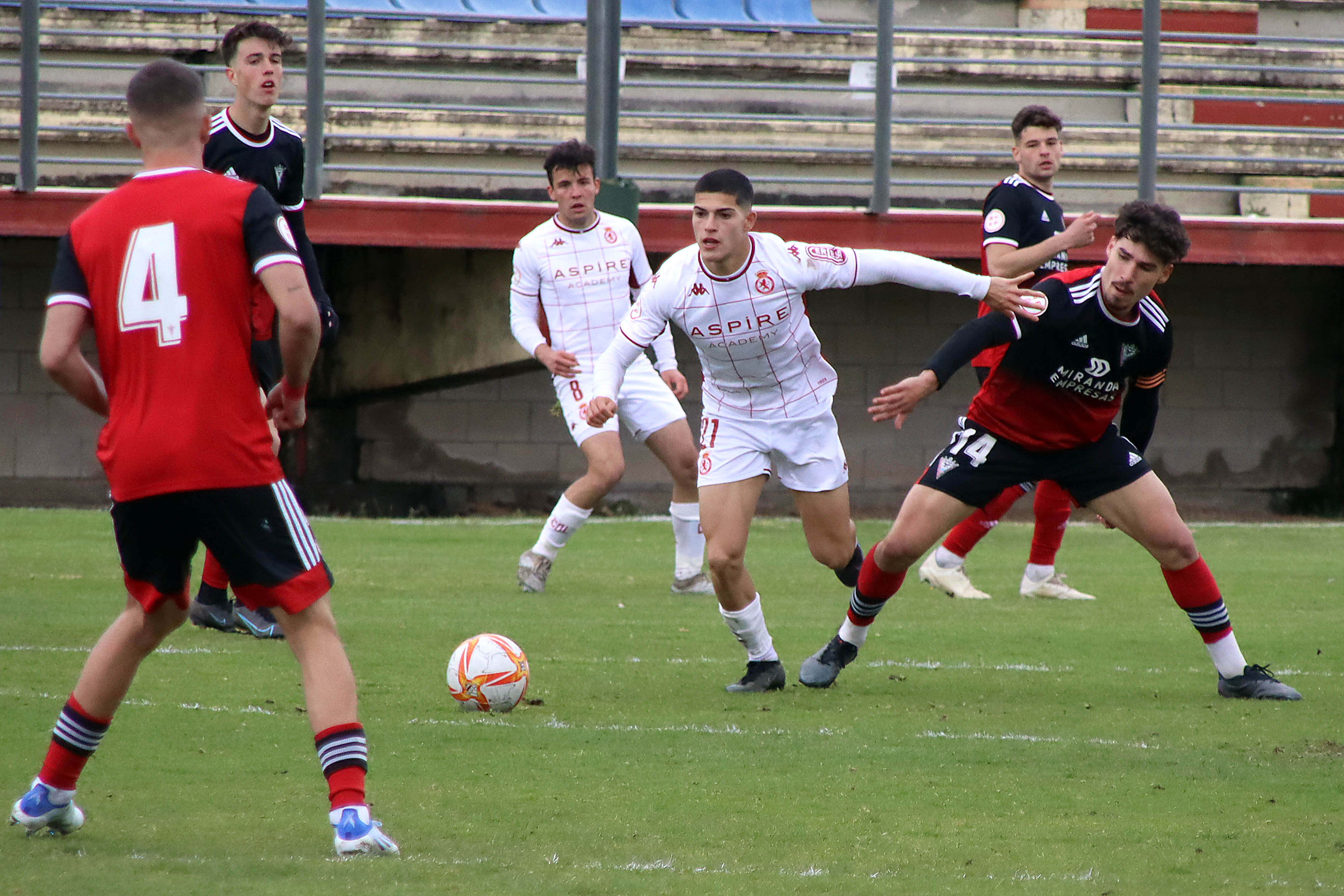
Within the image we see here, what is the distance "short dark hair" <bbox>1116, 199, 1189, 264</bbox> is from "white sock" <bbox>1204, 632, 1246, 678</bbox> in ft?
5.19

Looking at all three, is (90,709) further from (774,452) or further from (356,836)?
(774,452)

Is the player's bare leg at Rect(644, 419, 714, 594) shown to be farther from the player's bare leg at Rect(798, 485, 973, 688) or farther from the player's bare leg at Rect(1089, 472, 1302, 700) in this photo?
the player's bare leg at Rect(1089, 472, 1302, 700)

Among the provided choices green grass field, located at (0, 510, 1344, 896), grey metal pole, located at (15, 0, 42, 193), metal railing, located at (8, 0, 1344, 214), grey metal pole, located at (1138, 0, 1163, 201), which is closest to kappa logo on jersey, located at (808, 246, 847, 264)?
green grass field, located at (0, 510, 1344, 896)

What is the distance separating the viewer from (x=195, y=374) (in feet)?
13.0

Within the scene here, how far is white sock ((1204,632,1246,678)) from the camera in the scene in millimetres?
6445

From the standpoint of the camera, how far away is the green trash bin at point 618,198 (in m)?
12.1

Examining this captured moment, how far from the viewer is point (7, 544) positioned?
1069 cm

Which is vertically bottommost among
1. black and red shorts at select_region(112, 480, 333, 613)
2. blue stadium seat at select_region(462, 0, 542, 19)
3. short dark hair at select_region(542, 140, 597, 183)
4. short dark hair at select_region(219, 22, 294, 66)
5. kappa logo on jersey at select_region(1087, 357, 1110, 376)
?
black and red shorts at select_region(112, 480, 333, 613)

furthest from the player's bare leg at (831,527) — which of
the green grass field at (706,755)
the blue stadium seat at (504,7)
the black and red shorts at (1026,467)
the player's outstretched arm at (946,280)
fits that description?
the blue stadium seat at (504,7)

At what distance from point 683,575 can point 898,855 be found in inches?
203

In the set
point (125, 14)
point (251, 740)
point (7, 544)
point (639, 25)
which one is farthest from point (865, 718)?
point (125, 14)

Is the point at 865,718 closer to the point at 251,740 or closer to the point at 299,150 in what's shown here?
the point at 251,740

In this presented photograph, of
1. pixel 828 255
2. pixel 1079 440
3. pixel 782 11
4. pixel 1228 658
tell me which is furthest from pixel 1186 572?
pixel 782 11

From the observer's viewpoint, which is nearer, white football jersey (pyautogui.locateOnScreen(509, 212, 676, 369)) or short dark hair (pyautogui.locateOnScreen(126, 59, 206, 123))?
short dark hair (pyautogui.locateOnScreen(126, 59, 206, 123))
